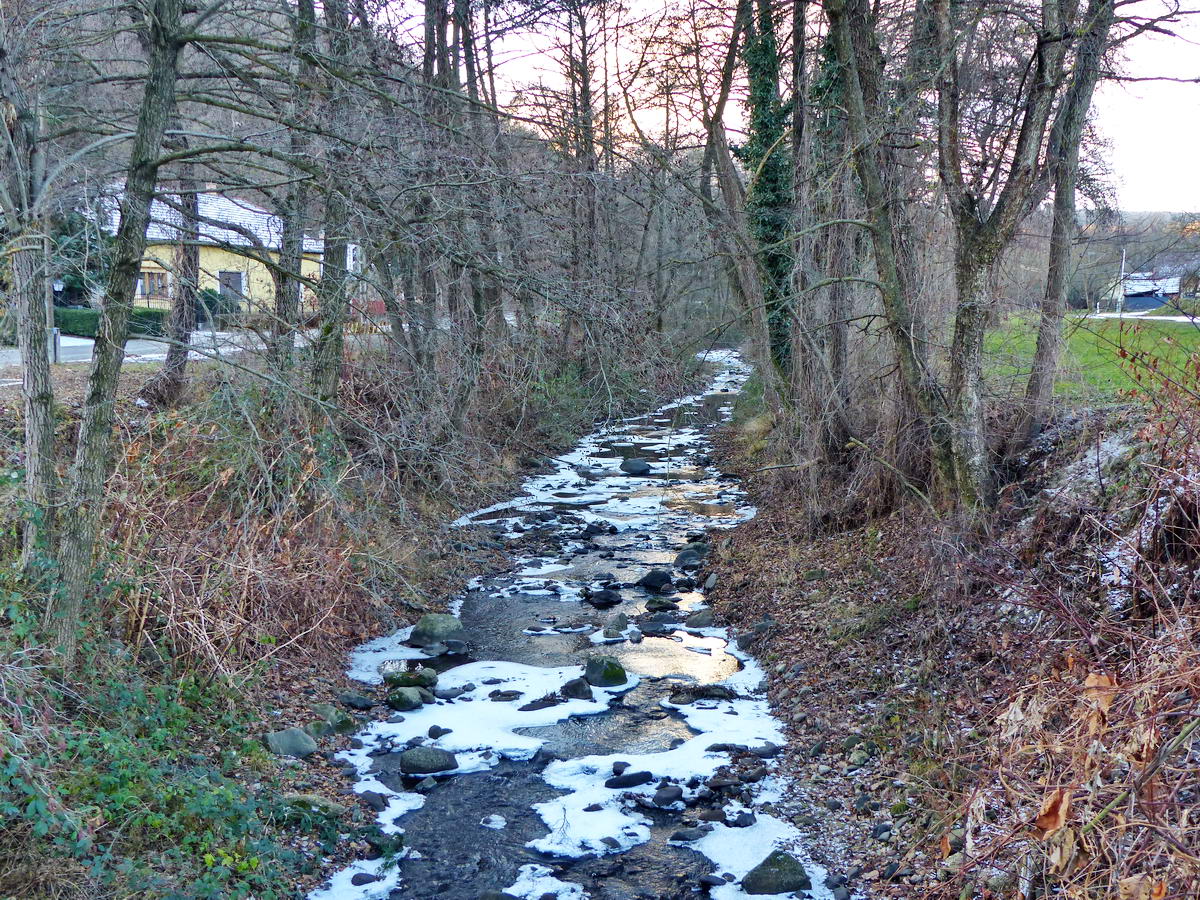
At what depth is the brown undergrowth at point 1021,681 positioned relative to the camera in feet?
15.4

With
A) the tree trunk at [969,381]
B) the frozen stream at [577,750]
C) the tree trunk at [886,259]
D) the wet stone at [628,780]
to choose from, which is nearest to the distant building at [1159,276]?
the tree trunk at [969,381]

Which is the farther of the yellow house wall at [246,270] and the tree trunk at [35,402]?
the yellow house wall at [246,270]

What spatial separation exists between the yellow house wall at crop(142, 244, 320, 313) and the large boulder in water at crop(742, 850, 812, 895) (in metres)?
5.62

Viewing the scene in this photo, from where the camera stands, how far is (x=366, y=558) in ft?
35.8

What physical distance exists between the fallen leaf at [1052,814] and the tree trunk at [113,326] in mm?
6318

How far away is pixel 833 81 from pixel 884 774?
30.9 ft

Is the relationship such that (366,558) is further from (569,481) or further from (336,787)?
(569,481)

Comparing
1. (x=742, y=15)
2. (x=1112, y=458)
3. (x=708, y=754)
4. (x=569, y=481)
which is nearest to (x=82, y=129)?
(x=708, y=754)

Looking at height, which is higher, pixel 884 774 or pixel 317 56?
pixel 317 56

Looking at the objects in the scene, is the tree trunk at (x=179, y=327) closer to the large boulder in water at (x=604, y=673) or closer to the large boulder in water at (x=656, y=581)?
the large boulder in water at (x=604, y=673)

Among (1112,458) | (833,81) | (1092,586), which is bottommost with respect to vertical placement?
(1092,586)

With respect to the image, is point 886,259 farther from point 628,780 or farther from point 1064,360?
point 628,780

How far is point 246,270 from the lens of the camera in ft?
33.4

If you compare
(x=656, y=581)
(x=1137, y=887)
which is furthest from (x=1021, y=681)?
(x=656, y=581)
